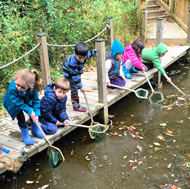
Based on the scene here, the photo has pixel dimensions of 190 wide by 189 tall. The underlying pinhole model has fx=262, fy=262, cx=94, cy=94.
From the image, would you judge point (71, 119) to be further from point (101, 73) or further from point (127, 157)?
point (127, 157)

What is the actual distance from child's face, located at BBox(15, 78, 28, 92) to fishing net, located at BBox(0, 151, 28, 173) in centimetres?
86

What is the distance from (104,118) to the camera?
16.8ft

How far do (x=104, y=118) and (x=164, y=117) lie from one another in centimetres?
133

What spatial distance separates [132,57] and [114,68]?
2.61 feet

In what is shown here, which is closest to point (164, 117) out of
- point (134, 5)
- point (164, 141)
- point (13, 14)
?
point (164, 141)

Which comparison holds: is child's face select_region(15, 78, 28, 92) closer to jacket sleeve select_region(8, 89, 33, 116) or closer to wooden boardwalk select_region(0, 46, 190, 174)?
jacket sleeve select_region(8, 89, 33, 116)

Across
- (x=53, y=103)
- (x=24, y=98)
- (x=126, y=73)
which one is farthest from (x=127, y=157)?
(x=126, y=73)

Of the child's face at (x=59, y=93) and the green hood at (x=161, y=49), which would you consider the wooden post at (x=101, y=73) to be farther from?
the green hood at (x=161, y=49)

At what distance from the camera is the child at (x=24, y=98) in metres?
3.26

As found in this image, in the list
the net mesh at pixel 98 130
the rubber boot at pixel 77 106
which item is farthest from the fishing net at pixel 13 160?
the rubber boot at pixel 77 106

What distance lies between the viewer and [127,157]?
13.8ft

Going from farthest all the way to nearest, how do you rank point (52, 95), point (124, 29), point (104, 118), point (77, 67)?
point (124, 29)
point (104, 118)
point (77, 67)
point (52, 95)

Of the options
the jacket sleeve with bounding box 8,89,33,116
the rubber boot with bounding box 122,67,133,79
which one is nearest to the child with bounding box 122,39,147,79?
the rubber boot with bounding box 122,67,133,79

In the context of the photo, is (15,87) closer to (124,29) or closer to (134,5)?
(124,29)
